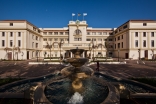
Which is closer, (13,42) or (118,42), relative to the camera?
(13,42)

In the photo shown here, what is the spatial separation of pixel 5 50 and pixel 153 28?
191ft

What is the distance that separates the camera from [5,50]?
107 feet

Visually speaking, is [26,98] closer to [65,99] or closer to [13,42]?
[65,99]

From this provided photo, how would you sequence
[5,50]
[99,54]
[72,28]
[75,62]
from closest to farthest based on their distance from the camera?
[75,62] → [5,50] → [72,28] → [99,54]

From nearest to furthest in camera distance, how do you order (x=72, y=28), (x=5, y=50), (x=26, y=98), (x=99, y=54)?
1. (x=26, y=98)
2. (x=5, y=50)
3. (x=72, y=28)
4. (x=99, y=54)

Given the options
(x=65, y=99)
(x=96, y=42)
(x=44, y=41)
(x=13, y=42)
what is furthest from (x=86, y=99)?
(x=44, y=41)

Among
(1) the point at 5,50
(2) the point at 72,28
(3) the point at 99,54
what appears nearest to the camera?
(1) the point at 5,50

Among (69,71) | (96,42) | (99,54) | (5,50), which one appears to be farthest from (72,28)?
(69,71)

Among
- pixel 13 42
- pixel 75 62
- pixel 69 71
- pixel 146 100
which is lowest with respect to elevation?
pixel 146 100

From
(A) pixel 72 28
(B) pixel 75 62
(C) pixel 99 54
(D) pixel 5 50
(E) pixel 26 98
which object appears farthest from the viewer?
(C) pixel 99 54

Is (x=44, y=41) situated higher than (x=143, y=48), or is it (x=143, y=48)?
(x=44, y=41)

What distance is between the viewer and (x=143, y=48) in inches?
1325

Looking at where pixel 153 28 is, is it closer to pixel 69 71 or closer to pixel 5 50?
pixel 69 71

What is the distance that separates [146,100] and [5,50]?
42.3 meters
